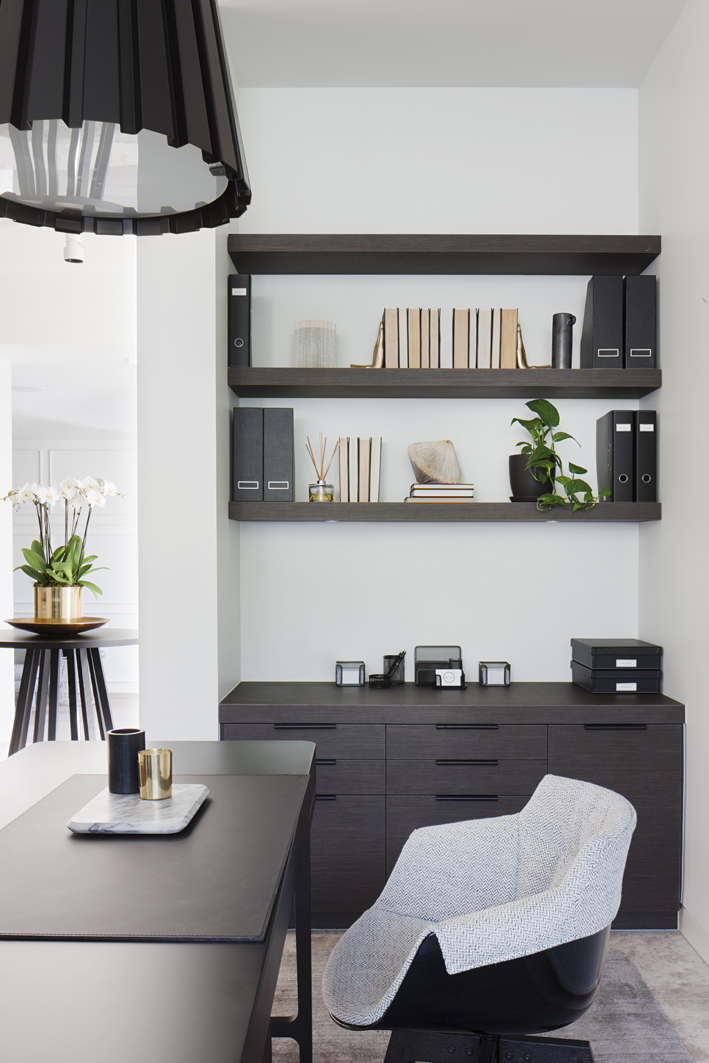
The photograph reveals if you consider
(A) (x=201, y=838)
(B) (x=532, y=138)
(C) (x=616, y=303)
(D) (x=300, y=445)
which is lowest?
(A) (x=201, y=838)

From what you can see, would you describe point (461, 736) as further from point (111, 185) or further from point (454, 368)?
point (111, 185)

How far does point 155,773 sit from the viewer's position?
142cm

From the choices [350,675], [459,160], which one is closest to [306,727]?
[350,675]

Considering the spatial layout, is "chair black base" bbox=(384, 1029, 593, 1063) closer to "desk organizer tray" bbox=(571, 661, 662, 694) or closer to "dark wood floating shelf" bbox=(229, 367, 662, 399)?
"desk organizer tray" bbox=(571, 661, 662, 694)

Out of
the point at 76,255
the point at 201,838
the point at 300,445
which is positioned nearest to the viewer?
the point at 201,838

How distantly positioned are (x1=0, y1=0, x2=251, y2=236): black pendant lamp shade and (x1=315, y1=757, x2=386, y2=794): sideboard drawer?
1877 mm

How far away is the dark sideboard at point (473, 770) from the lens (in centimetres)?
267

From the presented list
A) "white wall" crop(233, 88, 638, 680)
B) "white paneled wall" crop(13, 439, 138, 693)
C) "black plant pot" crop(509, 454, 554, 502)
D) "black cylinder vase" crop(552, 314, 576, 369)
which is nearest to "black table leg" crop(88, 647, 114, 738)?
"white wall" crop(233, 88, 638, 680)

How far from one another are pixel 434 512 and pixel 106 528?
5.50 meters

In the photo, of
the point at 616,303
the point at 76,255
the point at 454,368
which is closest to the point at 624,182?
the point at 616,303

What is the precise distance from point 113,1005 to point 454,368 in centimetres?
250

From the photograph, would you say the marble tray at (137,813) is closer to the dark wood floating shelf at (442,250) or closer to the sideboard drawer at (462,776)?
the sideboard drawer at (462,776)

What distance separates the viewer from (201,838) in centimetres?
128

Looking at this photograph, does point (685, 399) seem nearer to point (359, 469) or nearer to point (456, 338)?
point (456, 338)
